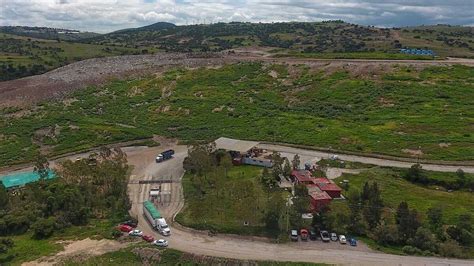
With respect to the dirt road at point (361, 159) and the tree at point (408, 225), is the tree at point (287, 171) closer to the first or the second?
the dirt road at point (361, 159)

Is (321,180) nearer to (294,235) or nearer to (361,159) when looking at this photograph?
(294,235)

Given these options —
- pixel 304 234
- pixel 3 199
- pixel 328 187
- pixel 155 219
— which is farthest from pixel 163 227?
pixel 328 187

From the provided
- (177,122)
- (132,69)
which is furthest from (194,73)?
(177,122)

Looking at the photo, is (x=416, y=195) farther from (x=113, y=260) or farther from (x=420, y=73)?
(x=420, y=73)

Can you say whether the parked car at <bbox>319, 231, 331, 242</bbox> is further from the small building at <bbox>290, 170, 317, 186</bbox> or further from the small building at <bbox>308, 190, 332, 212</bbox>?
the small building at <bbox>290, 170, 317, 186</bbox>

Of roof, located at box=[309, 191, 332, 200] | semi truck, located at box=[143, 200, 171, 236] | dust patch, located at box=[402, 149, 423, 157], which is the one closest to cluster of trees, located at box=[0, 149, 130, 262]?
semi truck, located at box=[143, 200, 171, 236]

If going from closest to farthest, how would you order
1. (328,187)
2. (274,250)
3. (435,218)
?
(274,250) < (435,218) < (328,187)
